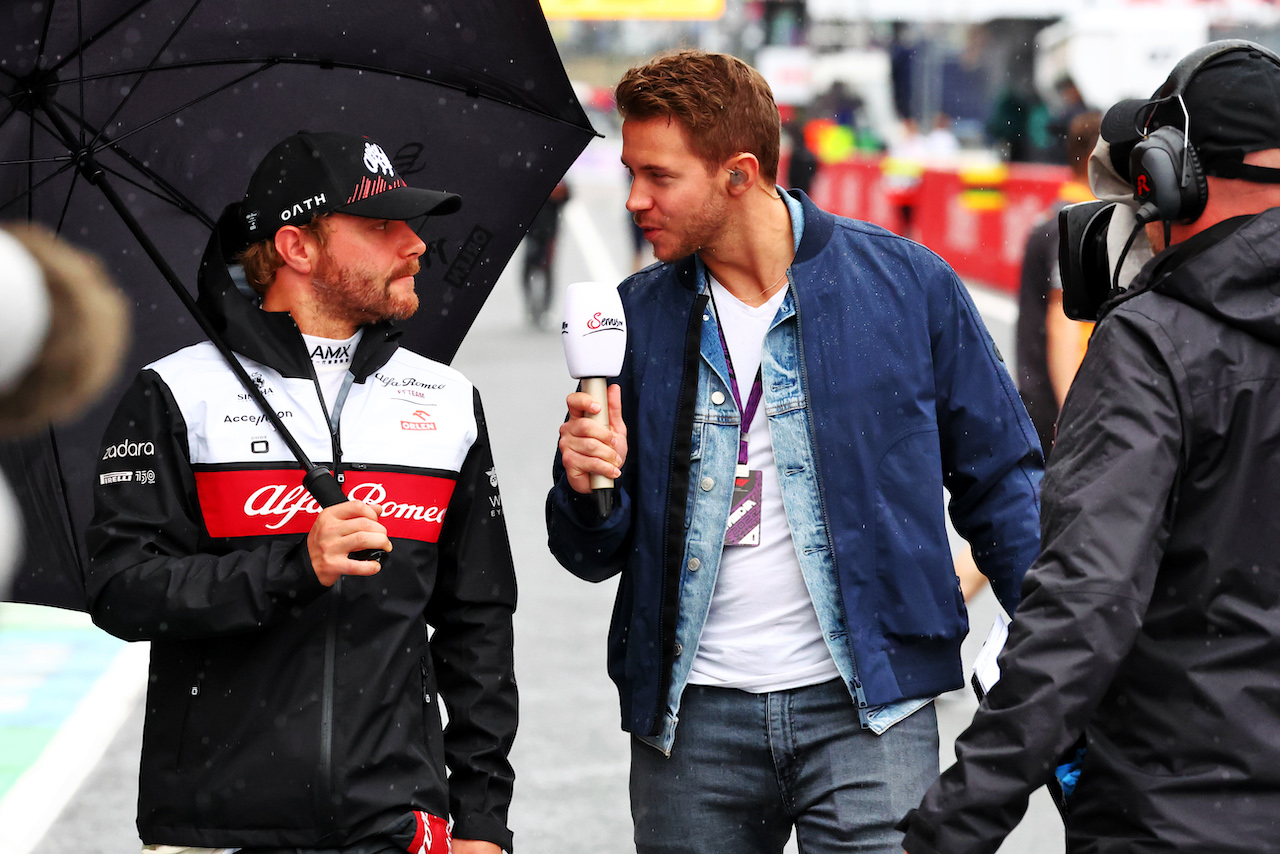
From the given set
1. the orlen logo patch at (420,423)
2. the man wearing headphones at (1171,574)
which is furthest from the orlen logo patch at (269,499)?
the man wearing headphones at (1171,574)

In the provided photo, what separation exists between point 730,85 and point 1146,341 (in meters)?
1.26

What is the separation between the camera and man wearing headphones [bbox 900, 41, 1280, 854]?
2457 millimetres

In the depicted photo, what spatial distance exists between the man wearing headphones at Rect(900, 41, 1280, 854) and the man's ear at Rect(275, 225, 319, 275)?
1491 millimetres

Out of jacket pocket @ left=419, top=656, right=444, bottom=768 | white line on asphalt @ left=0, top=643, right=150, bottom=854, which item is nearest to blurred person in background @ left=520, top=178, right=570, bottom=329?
white line on asphalt @ left=0, top=643, right=150, bottom=854

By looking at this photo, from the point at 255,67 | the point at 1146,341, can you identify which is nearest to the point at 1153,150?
the point at 1146,341

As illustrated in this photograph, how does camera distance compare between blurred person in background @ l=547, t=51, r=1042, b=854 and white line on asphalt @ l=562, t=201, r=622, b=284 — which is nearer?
blurred person in background @ l=547, t=51, r=1042, b=854

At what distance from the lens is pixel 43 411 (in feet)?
11.6

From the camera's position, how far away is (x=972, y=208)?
2338 cm

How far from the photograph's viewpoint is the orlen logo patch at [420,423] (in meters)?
3.21

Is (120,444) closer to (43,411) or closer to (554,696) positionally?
(43,411)

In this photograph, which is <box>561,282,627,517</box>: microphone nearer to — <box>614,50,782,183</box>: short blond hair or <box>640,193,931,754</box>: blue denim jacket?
<box>640,193,931,754</box>: blue denim jacket

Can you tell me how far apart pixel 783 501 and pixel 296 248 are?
1.11 m

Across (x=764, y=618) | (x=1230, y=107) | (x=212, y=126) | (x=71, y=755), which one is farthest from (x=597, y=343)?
(x=71, y=755)

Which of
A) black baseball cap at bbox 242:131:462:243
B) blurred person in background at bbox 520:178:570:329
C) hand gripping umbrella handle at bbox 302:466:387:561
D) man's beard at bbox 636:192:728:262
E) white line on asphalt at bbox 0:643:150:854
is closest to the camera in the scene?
hand gripping umbrella handle at bbox 302:466:387:561
